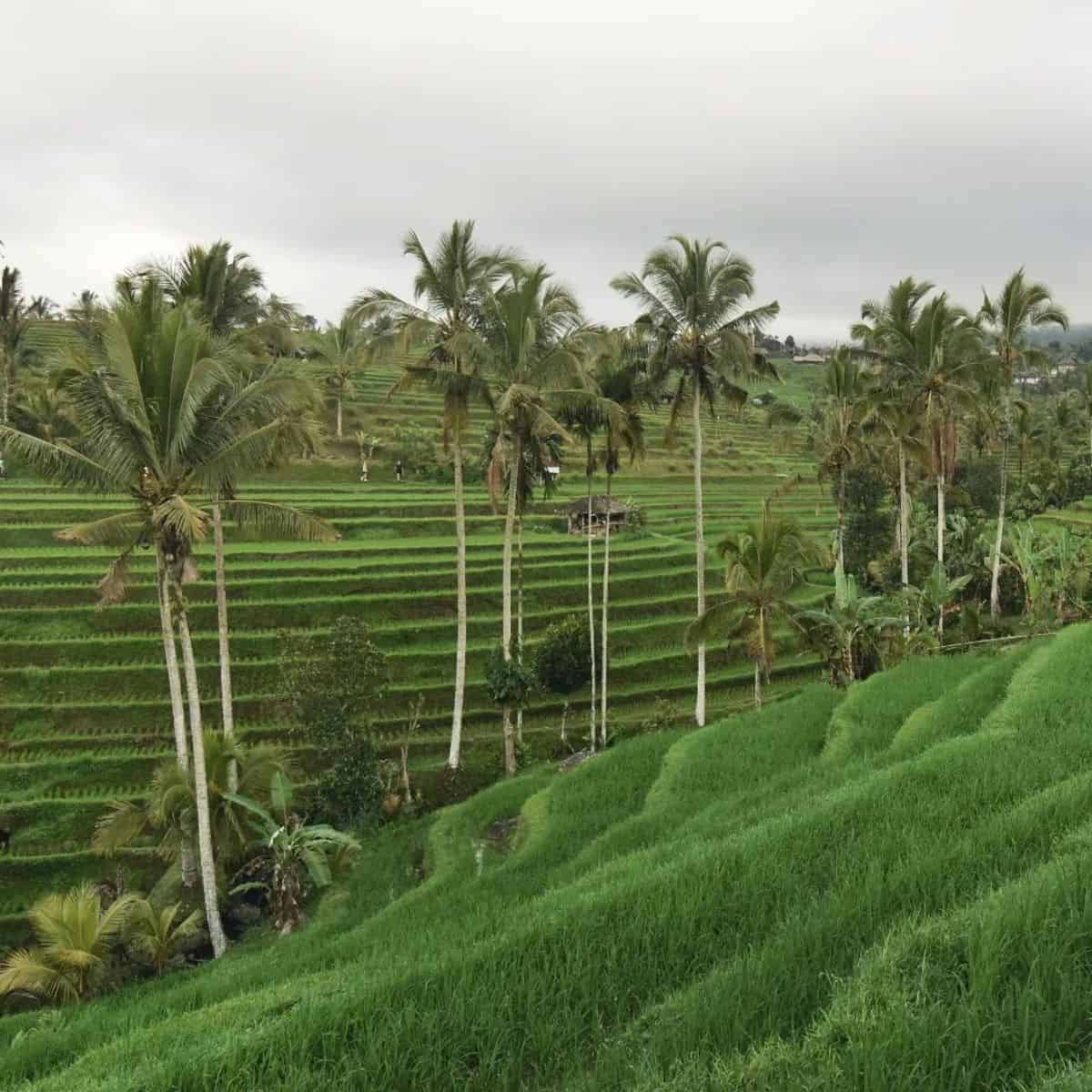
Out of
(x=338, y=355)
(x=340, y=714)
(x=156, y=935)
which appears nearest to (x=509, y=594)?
(x=340, y=714)

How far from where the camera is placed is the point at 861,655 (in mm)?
19359

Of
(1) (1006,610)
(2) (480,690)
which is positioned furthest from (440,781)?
(1) (1006,610)

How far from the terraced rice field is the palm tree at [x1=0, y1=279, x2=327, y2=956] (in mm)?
8535

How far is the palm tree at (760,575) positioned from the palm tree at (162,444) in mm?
10625

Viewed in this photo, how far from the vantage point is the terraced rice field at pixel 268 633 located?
19.5 meters

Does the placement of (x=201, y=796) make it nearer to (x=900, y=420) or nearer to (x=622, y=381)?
(x=622, y=381)

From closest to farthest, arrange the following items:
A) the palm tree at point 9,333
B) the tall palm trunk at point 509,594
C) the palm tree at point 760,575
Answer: the palm tree at point 760,575 < the tall palm trunk at point 509,594 < the palm tree at point 9,333

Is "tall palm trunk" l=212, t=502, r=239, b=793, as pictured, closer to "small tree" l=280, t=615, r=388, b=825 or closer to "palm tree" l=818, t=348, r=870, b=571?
"small tree" l=280, t=615, r=388, b=825

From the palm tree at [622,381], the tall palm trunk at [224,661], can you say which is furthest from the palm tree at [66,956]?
the palm tree at [622,381]

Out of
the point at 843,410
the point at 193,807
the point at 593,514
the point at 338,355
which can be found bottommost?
the point at 193,807

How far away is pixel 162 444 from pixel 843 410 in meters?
21.7

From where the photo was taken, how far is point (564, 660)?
25984mm

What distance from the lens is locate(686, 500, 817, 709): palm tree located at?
1855cm

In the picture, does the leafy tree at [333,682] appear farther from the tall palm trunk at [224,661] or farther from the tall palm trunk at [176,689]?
the tall palm trunk at [176,689]
